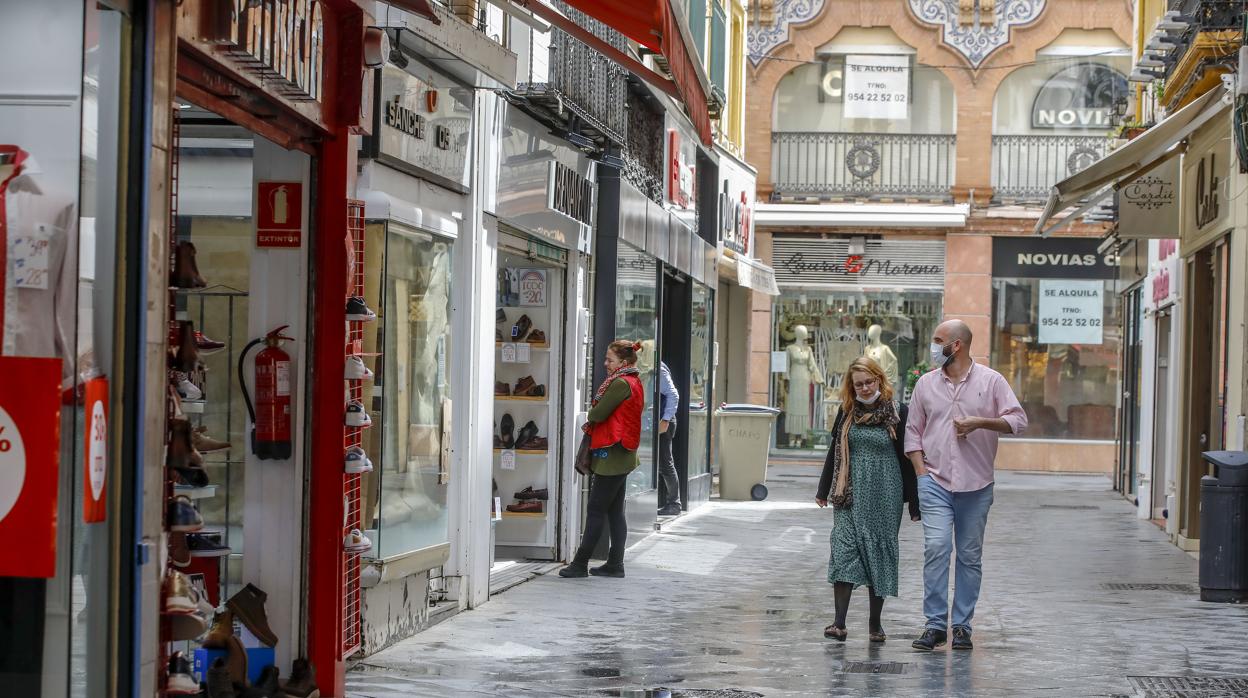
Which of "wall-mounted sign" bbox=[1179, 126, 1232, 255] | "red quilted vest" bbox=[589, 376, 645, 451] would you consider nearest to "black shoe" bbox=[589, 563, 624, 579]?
"red quilted vest" bbox=[589, 376, 645, 451]

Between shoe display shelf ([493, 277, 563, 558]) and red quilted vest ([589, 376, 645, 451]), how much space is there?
0.68 m

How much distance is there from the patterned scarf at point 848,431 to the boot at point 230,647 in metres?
4.11

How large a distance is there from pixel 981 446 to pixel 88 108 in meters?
6.41

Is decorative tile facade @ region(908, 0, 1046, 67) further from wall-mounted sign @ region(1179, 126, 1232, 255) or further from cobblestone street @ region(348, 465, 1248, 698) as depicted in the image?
cobblestone street @ region(348, 465, 1248, 698)

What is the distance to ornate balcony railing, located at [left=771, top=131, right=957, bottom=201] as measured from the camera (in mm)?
33500

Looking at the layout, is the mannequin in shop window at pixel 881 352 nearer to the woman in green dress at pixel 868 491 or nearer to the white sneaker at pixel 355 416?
the woman in green dress at pixel 868 491

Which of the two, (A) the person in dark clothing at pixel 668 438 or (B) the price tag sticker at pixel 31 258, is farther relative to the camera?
(A) the person in dark clothing at pixel 668 438

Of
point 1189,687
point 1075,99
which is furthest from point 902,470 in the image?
point 1075,99

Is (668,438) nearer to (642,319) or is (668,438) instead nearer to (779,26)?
(642,319)

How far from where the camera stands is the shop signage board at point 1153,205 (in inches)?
727

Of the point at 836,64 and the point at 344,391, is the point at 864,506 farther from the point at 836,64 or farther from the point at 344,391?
the point at 836,64

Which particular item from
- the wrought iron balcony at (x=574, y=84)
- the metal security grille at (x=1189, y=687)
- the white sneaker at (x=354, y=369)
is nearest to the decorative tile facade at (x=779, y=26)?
the wrought iron balcony at (x=574, y=84)

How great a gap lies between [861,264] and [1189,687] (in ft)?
81.0

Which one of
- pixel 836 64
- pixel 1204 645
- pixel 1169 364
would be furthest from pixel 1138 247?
pixel 1204 645
